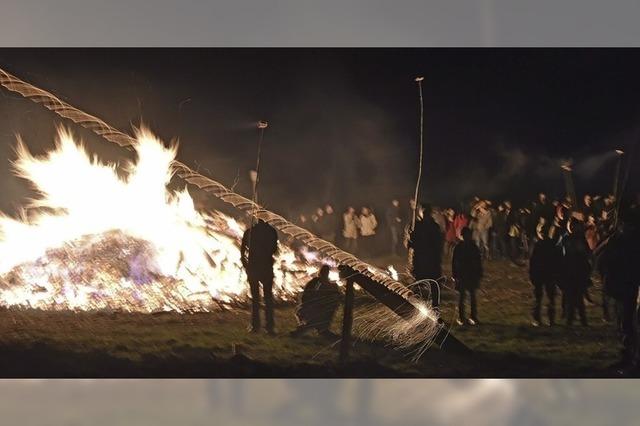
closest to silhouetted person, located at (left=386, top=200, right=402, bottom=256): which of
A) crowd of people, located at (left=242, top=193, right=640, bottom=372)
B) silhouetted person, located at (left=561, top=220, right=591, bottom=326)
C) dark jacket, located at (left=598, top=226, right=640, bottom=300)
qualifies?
crowd of people, located at (left=242, top=193, right=640, bottom=372)

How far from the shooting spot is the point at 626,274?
2.62 m

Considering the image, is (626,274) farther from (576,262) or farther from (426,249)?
(426,249)

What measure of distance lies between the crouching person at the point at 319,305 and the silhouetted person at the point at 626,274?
38.5 inches

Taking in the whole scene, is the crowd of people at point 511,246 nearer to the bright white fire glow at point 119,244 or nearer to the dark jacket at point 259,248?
the dark jacket at point 259,248

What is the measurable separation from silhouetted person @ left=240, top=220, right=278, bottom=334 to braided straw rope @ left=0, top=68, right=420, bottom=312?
0.05m

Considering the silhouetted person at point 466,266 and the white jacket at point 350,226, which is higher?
the white jacket at point 350,226

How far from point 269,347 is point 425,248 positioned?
0.67 metres

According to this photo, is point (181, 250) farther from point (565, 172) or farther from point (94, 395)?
point (565, 172)

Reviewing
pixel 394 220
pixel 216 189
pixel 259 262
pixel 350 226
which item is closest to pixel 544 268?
pixel 394 220

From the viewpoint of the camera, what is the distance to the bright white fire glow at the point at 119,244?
2611 mm

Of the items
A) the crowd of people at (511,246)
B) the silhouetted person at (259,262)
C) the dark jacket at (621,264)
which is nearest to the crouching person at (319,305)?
the crowd of people at (511,246)
